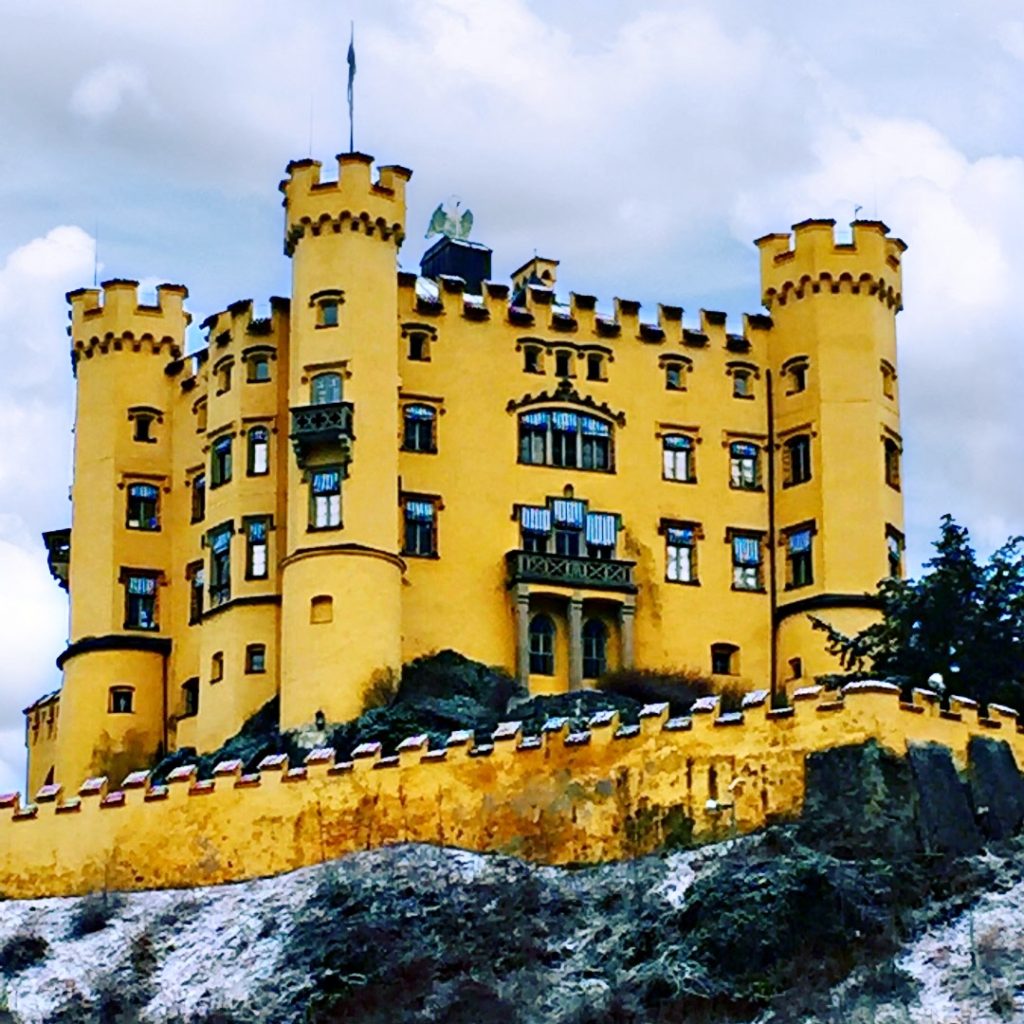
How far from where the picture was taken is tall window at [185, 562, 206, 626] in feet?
256

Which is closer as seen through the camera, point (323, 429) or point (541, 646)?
point (323, 429)

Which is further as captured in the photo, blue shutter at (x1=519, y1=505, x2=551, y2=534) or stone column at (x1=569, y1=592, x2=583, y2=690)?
blue shutter at (x1=519, y1=505, x2=551, y2=534)

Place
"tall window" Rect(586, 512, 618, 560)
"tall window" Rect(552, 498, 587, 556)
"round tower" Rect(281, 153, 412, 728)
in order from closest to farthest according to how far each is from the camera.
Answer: "round tower" Rect(281, 153, 412, 728) → "tall window" Rect(552, 498, 587, 556) → "tall window" Rect(586, 512, 618, 560)

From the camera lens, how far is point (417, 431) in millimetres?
76438

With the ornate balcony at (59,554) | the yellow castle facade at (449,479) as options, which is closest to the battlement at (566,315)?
the yellow castle facade at (449,479)

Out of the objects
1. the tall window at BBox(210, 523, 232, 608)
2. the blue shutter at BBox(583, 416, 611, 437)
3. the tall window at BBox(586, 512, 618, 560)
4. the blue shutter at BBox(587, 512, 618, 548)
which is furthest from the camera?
Result: the blue shutter at BBox(583, 416, 611, 437)

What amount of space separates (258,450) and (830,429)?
14.8m

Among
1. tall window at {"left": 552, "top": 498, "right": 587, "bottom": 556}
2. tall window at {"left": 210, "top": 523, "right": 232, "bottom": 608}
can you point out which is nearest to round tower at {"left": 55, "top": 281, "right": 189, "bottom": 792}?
tall window at {"left": 210, "top": 523, "right": 232, "bottom": 608}

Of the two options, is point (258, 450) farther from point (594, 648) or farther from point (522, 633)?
point (594, 648)

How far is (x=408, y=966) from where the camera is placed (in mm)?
53688

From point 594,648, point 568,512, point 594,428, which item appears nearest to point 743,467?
point 594,428

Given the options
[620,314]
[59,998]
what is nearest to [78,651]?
[620,314]

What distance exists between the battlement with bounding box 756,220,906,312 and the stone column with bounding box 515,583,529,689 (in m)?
11.2

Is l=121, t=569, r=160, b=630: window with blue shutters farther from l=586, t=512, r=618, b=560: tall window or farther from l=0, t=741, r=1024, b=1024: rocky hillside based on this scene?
l=0, t=741, r=1024, b=1024: rocky hillside
